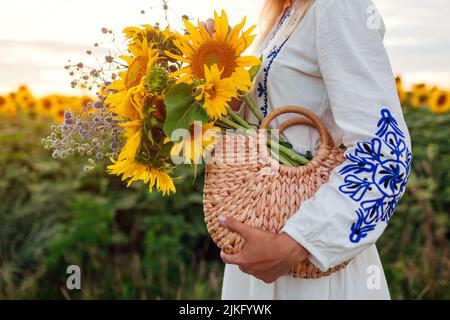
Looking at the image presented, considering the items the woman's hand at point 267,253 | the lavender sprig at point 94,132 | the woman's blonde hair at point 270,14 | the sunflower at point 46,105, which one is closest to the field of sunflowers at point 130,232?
the sunflower at point 46,105

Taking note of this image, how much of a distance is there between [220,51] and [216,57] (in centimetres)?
2

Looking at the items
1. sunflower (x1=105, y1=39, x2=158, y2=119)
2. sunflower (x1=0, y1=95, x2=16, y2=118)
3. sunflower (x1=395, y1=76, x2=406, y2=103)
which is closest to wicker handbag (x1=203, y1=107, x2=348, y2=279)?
sunflower (x1=105, y1=39, x2=158, y2=119)

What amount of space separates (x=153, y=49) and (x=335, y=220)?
0.55 meters

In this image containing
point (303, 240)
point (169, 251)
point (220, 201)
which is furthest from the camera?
point (169, 251)

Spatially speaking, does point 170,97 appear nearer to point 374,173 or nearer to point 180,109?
point 180,109

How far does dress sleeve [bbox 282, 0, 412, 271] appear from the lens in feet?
3.92

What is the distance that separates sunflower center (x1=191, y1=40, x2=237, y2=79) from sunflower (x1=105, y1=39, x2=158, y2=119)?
0.31 feet

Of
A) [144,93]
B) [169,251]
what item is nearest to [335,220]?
[144,93]

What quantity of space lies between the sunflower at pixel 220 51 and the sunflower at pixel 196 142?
11cm

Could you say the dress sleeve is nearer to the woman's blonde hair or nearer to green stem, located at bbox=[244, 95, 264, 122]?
green stem, located at bbox=[244, 95, 264, 122]

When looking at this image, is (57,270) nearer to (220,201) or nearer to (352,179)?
(220,201)

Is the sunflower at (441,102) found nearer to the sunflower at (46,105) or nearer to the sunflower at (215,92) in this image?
the sunflower at (46,105)

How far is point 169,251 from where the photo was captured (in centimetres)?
345

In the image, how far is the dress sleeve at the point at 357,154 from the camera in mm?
1196
